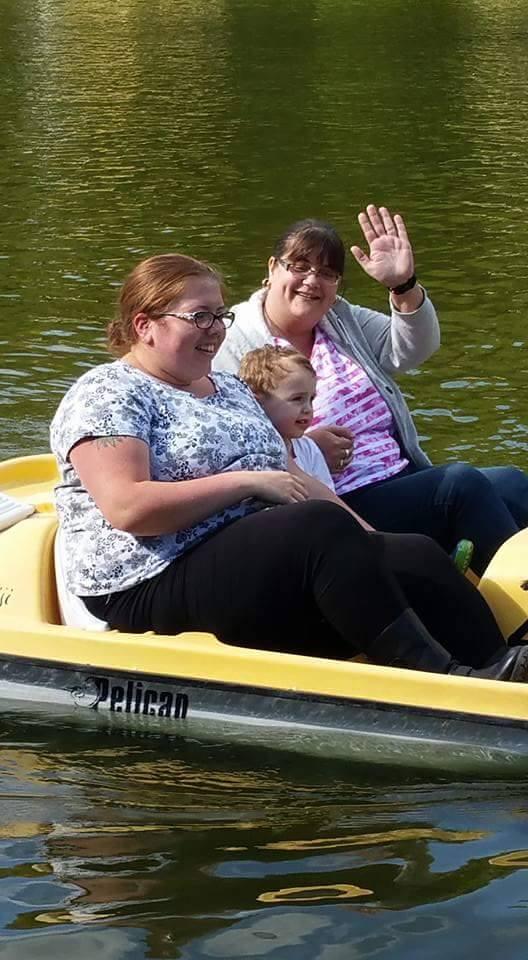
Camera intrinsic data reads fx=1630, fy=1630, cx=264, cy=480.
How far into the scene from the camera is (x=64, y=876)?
390 cm

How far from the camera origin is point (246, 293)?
11.9 metres

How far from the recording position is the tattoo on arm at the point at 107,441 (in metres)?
4.33

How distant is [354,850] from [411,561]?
894 millimetres

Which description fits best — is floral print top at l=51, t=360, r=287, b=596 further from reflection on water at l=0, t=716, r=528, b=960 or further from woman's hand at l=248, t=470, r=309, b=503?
reflection on water at l=0, t=716, r=528, b=960

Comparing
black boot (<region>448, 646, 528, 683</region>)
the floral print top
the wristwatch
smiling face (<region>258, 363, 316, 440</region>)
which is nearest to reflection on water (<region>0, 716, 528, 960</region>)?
black boot (<region>448, 646, 528, 683</region>)

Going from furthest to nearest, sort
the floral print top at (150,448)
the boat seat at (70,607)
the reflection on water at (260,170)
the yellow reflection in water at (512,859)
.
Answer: the reflection on water at (260,170) < the boat seat at (70,607) < the floral print top at (150,448) < the yellow reflection in water at (512,859)

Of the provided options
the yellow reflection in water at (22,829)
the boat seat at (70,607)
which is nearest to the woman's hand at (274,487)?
the boat seat at (70,607)

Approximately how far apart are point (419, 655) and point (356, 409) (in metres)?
1.39

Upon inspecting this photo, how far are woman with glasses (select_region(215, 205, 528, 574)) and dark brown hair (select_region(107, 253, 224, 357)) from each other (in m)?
0.79

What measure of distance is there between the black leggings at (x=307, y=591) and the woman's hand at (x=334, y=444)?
661 millimetres

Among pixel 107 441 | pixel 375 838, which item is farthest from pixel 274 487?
pixel 375 838

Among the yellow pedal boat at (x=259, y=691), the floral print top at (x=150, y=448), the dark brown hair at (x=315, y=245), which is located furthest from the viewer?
the dark brown hair at (x=315, y=245)

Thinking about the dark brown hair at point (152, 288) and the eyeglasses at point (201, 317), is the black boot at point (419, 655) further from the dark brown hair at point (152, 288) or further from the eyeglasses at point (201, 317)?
the dark brown hair at point (152, 288)

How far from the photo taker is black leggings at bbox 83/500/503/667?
14.1 ft
